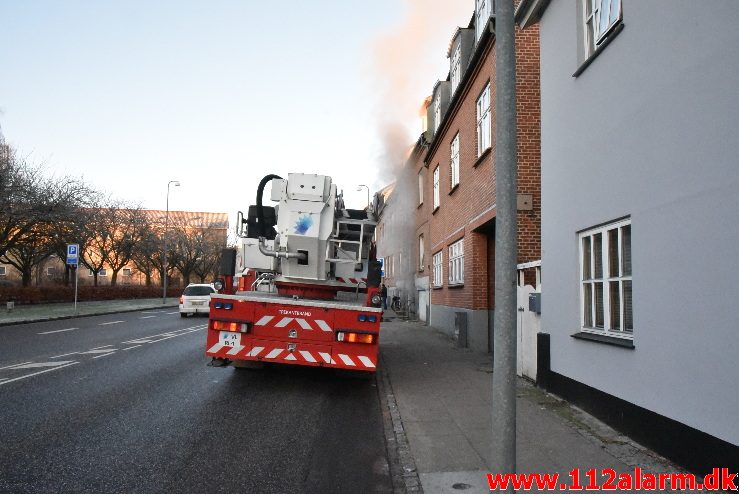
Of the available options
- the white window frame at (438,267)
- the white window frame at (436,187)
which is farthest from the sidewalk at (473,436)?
the white window frame at (436,187)

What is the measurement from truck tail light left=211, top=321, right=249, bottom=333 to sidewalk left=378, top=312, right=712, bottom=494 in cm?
218

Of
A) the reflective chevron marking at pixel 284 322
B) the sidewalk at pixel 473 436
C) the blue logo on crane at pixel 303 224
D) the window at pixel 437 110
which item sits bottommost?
the sidewalk at pixel 473 436

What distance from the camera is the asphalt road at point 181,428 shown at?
4.17m

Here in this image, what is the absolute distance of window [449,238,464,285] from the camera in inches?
551

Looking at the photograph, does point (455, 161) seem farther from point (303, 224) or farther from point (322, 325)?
point (322, 325)

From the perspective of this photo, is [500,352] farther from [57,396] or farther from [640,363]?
[57,396]

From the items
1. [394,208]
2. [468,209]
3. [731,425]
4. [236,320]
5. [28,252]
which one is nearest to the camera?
[731,425]

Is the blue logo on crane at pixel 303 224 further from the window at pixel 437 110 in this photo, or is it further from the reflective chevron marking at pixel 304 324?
the window at pixel 437 110

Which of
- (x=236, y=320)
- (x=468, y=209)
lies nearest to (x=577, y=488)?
(x=236, y=320)

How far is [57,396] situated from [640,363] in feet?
22.2

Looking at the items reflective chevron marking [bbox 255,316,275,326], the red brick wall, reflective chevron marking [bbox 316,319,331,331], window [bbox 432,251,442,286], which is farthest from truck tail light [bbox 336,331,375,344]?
window [bbox 432,251,442,286]

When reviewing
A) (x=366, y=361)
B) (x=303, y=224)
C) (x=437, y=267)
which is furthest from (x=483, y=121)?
(x=437, y=267)

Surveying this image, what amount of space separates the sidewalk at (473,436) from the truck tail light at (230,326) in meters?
2.18

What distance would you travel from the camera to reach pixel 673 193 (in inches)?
178
